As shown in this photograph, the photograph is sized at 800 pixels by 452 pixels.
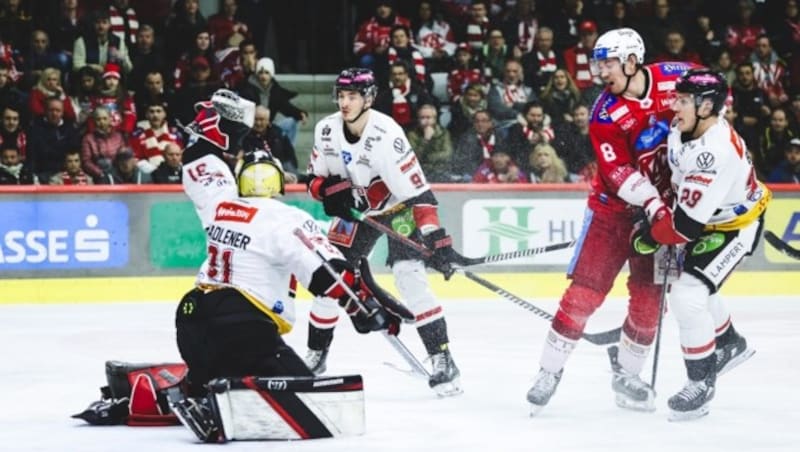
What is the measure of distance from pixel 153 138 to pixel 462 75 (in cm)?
234

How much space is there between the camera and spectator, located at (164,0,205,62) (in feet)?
36.8

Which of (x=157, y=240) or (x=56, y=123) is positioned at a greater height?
(x=56, y=123)

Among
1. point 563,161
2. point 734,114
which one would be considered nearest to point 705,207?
point 563,161

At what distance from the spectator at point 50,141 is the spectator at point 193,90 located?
801 millimetres

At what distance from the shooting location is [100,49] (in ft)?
36.0

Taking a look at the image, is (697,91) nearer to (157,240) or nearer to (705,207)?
(705,207)

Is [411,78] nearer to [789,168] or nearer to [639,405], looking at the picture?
[789,168]

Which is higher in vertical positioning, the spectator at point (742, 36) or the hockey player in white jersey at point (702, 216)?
the spectator at point (742, 36)

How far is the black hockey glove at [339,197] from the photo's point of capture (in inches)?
254

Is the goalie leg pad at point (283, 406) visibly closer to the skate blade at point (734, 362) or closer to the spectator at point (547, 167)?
the skate blade at point (734, 362)

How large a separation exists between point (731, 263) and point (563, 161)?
5.15 metres

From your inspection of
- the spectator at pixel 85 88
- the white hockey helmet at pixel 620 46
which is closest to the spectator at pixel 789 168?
the spectator at pixel 85 88

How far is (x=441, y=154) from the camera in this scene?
34.9 ft

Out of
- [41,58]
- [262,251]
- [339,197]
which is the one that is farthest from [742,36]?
[262,251]
